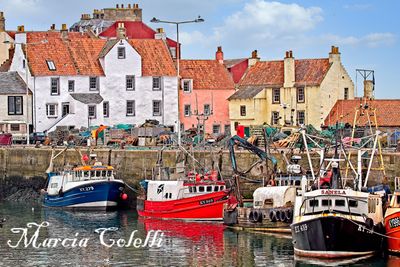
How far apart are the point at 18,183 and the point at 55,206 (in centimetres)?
695

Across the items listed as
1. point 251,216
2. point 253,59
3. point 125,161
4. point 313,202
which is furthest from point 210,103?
point 313,202

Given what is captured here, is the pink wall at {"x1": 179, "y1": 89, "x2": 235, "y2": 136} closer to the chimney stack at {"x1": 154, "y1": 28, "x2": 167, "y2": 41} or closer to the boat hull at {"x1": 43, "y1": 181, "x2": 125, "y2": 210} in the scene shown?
the chimney stack at {"x1": 154, "y1": 28, "x2": 167, "y2": 41}

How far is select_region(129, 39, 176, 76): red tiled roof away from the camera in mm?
79812

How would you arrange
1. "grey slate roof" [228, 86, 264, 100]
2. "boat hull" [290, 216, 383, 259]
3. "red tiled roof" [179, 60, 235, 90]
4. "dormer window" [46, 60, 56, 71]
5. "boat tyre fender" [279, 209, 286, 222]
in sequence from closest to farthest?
"boat hull" [290, 216, 383, 259] → "boat tyre fender" [279, 209, 286, 222] → "grey slate roof" [228, 86, 264, 100] → "dormer window" [46, 60, 56, 71] → "red tiled roof" [179, 60, 235, 90]

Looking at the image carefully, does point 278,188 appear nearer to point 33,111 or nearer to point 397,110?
point 397,110

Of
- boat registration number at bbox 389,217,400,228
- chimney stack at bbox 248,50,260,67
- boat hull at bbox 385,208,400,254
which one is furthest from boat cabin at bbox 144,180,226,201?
chimney stack at bbox 248,50,260,67

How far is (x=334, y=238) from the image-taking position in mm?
39500

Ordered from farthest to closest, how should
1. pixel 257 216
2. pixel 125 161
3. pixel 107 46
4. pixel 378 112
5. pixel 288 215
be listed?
pixel 107 46
pixel 378 112
pixel 125 161
pixel 257 216
pixel 288 215

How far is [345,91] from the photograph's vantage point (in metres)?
74.1

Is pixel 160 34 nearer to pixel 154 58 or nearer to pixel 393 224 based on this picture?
pixel 154 58

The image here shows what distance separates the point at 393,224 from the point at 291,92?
114ft

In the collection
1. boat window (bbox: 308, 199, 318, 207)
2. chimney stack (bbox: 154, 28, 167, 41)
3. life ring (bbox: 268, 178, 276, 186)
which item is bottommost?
boat window (bbox: 308, 199, 318, 207)

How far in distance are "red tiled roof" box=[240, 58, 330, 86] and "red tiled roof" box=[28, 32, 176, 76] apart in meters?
5.98

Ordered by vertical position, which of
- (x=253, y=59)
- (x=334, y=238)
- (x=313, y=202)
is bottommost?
(x=334, y=238)
